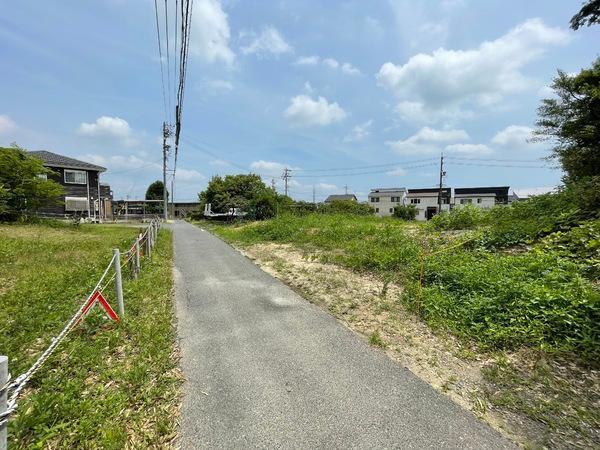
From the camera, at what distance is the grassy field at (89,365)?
250 centimetres

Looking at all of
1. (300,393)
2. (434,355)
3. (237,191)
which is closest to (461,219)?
(434,355)

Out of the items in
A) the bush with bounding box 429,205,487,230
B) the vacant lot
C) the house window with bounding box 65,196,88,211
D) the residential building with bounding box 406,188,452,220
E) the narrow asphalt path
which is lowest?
the narrow asphalt path

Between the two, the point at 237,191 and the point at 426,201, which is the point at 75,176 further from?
the point at 426,201

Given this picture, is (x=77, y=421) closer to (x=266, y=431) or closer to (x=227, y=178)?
(x=266, y=431)

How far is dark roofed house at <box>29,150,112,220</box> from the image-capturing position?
2836 cm

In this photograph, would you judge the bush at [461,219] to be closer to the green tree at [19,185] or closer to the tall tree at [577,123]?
the tall tree at [577,123]

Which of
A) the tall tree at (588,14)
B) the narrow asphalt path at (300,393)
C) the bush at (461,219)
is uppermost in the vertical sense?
the tall tree at (588,14)

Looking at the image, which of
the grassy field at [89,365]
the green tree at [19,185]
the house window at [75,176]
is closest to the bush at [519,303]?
the grassy field at [89,365]

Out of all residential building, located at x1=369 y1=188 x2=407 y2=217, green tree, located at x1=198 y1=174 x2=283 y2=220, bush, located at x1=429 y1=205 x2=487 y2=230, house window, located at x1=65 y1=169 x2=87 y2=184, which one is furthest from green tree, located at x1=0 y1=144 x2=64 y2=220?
residential building, located at x1=369 y1=188 x2=407 y2=217

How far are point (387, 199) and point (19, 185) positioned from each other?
55.5 meters

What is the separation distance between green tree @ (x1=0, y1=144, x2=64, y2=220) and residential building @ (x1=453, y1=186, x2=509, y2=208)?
5733cm

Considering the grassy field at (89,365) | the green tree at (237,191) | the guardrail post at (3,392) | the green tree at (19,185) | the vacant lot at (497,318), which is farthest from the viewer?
the green tree at (237,191)

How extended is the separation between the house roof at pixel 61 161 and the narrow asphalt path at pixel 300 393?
1219 inches

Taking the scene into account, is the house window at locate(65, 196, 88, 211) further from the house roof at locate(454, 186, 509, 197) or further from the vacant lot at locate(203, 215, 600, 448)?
the house roof at locate(454, 186, 509, 197)
